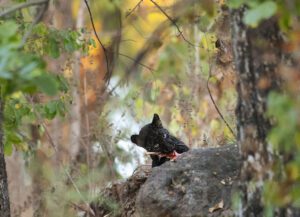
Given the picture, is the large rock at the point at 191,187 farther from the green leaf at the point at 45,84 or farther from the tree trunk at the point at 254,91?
the green leaf at the point at 45,84

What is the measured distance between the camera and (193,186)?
5.62 m

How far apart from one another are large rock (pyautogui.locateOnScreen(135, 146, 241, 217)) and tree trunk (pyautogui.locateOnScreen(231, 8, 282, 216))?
114 cm

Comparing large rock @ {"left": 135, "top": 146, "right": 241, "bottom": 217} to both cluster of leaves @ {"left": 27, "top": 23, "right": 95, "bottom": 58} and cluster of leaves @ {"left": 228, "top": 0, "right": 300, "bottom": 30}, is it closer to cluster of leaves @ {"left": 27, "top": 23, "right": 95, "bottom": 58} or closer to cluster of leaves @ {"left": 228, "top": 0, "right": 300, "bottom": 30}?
cluster of leaves @ {"left": 27, "top": 23, "right": 95, "bottom": 58}

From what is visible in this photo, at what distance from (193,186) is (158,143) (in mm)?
1511

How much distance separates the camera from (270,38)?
399 centimetres

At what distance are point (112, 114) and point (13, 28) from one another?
731cm

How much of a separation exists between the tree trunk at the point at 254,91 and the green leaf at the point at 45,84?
110cm

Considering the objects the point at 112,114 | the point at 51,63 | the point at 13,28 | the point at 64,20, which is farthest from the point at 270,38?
the point at 64,20

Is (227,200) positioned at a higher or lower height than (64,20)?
lower

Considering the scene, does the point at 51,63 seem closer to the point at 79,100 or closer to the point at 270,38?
the point at 79,100

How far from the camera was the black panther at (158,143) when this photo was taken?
6924 mm

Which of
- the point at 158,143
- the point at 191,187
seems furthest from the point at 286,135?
the point at 158,143

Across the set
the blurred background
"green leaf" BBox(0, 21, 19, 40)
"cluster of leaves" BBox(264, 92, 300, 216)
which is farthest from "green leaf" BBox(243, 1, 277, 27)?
the blurred background

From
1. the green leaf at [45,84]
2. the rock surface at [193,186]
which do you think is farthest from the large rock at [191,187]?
the green leaf at [45,84]
